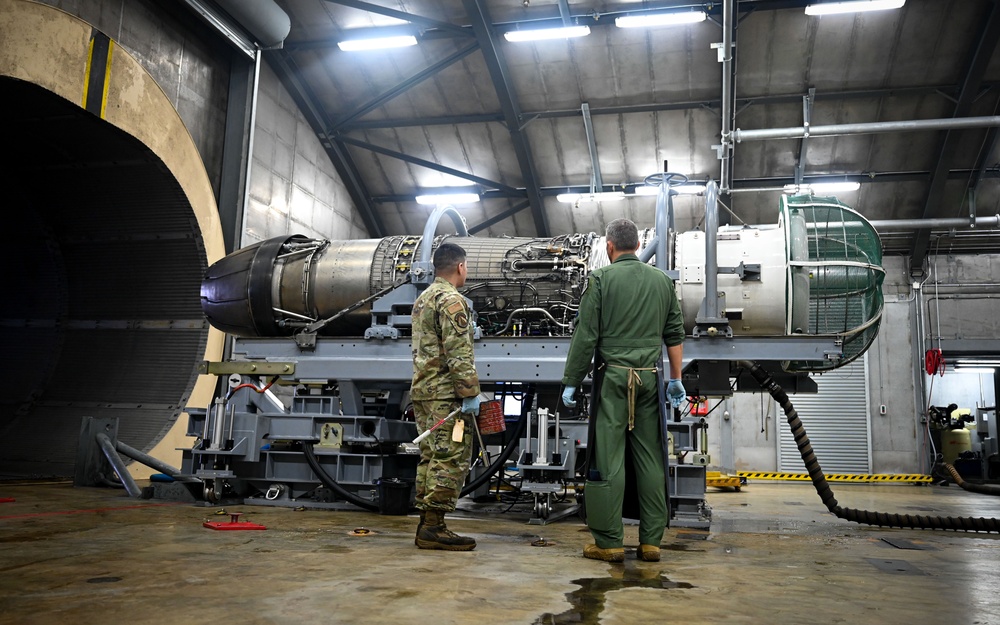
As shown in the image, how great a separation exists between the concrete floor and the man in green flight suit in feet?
0.69

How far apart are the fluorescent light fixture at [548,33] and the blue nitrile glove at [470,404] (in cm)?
753

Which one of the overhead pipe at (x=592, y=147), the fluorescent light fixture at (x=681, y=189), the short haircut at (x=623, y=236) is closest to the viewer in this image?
the short haircut at (x=623, y=236)

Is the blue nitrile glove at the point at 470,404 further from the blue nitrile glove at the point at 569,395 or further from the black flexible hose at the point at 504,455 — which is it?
the black flexible hose at the point at 504,455

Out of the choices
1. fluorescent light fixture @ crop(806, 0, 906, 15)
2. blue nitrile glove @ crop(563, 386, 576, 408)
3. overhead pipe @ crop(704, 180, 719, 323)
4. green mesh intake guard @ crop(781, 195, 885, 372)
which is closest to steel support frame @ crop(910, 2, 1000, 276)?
fluorescent light fixture @ crop(806, 0, 906, 15)

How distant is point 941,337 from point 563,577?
1241 centimetres

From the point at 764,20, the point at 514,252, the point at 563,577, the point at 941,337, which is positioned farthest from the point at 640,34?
the point at 563,577

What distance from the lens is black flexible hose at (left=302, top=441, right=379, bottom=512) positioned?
5641 mm

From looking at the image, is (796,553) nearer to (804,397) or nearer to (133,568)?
(133,568)

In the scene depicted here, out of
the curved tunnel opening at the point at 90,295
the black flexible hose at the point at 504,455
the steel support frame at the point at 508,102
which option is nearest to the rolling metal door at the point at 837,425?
the steel support frame at the point at 508,102

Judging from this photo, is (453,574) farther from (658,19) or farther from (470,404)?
(658,19)

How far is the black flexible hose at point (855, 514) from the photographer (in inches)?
212

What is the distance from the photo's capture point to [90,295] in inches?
386

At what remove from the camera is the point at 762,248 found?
5672 millimetres

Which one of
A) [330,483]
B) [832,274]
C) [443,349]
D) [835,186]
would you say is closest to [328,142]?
[330,483]
